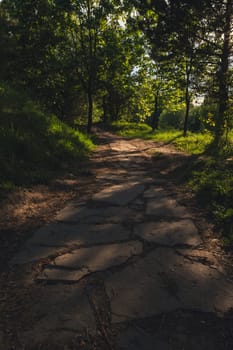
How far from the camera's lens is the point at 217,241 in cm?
310

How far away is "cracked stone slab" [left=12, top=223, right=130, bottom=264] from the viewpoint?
274 cm

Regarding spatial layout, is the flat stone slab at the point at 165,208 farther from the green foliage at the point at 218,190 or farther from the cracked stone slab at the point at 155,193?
the green foliage at the point at 218,190

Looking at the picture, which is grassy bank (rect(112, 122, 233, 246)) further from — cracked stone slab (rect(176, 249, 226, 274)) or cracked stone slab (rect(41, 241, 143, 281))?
cracked stone slab (rect(41, 241, 143, 281))

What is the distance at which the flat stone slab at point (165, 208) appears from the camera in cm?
385

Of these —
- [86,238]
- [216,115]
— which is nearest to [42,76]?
[216,115]

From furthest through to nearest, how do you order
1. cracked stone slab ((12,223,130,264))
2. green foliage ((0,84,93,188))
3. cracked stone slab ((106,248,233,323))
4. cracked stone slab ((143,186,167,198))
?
1. green foliage ((0,84,93,188))
2. cracked stone slab ((143,186,167,198))
3. cracked stone slab ((12,223,130,264))
4. cracked stone slab ((106,248,233,323))

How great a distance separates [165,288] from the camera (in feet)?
7.16

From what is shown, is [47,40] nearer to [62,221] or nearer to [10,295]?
[62,221]

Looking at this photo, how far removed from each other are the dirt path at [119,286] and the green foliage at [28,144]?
151 centimetres

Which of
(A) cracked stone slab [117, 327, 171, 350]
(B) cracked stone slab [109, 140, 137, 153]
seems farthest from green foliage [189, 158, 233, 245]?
(B) cracked stone slab [109, 140, 137, 153]

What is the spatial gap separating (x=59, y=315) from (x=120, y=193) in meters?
3.08

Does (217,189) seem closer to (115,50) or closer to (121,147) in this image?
(121,147)

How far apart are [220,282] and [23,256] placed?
190cm

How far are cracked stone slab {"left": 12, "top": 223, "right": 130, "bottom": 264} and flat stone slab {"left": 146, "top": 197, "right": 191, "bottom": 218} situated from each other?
0.76 meters
